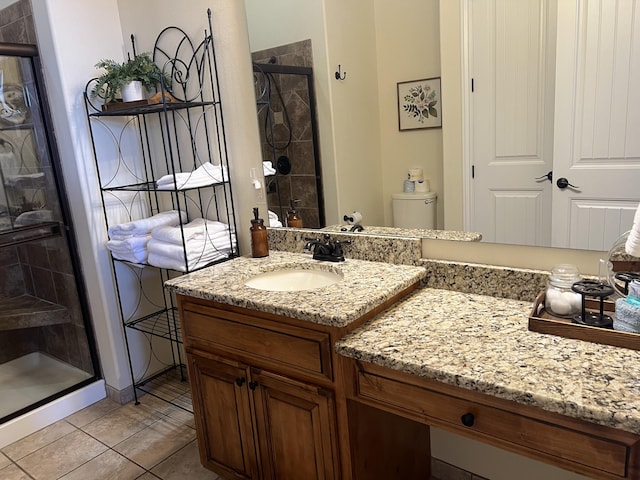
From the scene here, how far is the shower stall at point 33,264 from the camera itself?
2482mm

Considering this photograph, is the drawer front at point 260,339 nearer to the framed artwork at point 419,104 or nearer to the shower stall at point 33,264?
the framed artwork at point 419,104

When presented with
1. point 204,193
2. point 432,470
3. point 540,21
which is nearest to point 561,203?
point 540,21

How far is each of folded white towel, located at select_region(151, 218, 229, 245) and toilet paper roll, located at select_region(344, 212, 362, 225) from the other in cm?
64

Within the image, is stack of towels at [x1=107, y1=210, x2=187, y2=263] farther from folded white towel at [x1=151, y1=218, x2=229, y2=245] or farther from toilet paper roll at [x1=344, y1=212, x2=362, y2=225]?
toilet paper roll at [x1=344, y1=212, x2=362, y2=225]

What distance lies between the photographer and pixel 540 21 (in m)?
1.45

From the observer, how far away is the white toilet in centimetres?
176

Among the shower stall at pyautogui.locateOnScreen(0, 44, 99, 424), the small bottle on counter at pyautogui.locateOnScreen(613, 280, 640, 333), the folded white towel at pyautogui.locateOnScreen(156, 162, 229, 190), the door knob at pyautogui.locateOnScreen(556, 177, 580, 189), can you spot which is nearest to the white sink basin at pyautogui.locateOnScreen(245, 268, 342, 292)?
the folded white towel at pyautogui.locateOnScreen(156, 162, 229, 190)

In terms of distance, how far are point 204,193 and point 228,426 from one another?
112 centimetres

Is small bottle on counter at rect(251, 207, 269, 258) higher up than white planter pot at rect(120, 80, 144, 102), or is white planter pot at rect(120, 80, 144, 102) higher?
white planter pot at rect(120, 80, 144, 102)

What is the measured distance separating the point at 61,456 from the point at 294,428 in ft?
4.55

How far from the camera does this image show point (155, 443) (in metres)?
2.36

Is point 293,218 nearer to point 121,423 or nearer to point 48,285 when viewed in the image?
point 121,423

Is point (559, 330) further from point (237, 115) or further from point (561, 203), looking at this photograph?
point (237, 115)

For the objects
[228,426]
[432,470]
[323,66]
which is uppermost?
[323,66]
